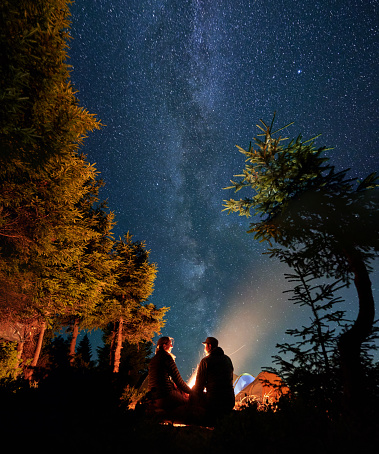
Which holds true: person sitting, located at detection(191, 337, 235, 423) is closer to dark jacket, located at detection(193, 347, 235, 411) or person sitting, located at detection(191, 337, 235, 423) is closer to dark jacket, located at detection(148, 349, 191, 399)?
dark jacket, located at detection(193, 347, 235, 411)

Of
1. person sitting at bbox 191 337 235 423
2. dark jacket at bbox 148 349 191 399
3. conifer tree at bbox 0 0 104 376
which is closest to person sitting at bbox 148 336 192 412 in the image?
dark jacket at bbox 148 349 191 399

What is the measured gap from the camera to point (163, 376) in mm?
4273

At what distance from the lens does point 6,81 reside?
480cm

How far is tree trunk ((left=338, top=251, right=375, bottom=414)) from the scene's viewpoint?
3.74 metres

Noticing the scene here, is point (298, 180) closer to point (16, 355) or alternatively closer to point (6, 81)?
point (6, 81)

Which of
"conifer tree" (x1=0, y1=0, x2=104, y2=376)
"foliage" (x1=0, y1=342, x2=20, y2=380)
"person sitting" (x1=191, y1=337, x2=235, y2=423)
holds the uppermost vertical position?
"conifer tree" (x1=0, y1=0, x2=104, y2=376)

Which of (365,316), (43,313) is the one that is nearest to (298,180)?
(365,316)

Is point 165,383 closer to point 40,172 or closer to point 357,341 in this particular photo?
point 357,341

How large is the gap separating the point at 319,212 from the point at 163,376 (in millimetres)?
4697

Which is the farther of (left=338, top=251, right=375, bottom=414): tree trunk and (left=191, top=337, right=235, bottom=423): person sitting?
(left=191, top=337, right=235, bottom=423): person sitting

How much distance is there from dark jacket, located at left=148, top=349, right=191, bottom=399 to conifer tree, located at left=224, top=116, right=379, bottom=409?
3.04 m

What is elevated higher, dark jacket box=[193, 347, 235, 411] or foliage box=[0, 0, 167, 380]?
foliage box=[0, 0, 167, 380]

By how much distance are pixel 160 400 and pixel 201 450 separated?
2494mm

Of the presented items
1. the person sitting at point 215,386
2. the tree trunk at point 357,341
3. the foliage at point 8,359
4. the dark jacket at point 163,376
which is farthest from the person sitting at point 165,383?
the foliage at point 8,359
